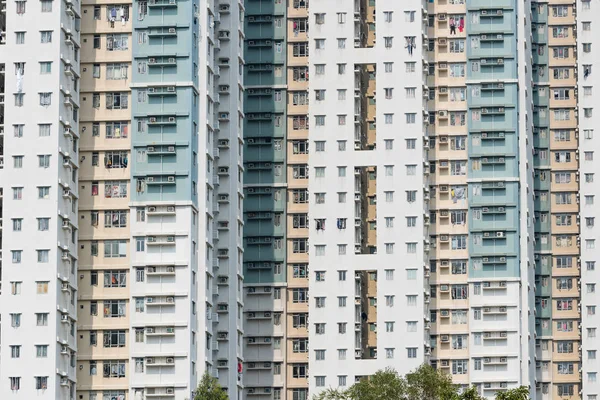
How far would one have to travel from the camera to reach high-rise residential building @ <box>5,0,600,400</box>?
142 metres

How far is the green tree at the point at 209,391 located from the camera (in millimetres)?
137375

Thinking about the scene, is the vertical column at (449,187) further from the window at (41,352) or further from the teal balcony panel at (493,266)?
the window at (41,352)

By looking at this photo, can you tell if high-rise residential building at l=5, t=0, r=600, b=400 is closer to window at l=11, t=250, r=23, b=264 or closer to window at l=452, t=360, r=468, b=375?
window at l=452, t=360, r=468, b=375

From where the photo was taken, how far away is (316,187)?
158500 millimetres

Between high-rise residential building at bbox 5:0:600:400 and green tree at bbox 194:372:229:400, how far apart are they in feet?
5.31

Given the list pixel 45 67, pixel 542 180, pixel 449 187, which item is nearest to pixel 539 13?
pixel 542 180

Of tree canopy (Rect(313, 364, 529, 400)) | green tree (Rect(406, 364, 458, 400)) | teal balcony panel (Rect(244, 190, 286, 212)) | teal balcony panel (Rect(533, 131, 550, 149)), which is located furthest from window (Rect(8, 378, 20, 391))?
teal balcony panel (Rect(533, 131, 550, 149))

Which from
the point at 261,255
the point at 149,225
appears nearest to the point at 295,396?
the point at 261,255

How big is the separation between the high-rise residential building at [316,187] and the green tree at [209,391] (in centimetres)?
162

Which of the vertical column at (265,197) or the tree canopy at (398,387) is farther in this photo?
the vertical column at (265,197)

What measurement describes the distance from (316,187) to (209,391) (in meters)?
24.7

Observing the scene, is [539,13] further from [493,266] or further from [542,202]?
[493,266]

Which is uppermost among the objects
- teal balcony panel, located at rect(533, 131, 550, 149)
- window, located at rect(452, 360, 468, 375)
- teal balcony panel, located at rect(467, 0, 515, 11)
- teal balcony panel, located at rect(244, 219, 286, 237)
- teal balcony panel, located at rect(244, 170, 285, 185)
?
teal balcony panel, located at rect(467, 0, 515, 11)

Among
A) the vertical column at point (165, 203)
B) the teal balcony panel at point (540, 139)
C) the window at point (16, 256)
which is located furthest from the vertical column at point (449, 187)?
the window at point (16, 256)
